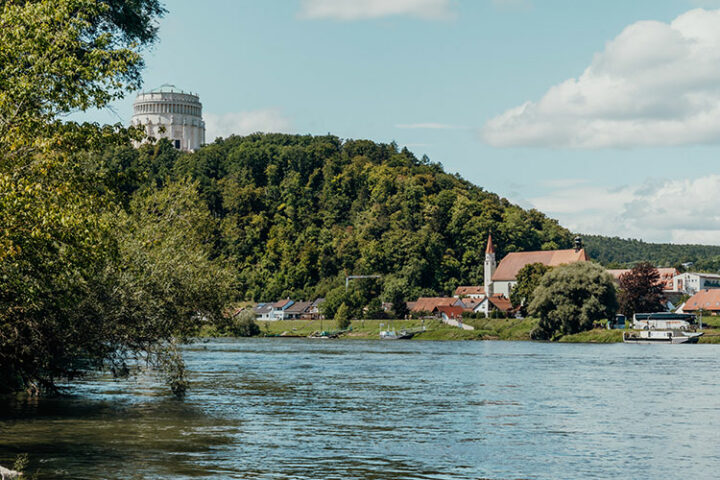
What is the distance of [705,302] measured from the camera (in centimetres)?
13938

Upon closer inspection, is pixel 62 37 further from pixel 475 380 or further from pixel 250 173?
pixel 250 173

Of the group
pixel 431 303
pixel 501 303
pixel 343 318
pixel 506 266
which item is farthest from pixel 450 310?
pixel 506 266

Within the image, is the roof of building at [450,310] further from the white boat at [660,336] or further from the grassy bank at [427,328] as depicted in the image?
the white boat at [660,336]

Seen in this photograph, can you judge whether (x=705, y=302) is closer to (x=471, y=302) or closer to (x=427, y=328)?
(x=471, y=302)

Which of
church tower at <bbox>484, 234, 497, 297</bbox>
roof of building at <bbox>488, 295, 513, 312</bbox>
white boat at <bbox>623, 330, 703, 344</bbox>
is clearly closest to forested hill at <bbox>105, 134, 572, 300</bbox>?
church tower at <bbox>484, 234, 497, 297</bbox>

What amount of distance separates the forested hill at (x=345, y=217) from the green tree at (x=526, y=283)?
2099 cm

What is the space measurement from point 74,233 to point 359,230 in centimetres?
14982

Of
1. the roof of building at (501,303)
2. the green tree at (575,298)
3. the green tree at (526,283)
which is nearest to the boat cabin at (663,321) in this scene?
the green tree at (575,298)

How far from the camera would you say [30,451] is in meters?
19.0

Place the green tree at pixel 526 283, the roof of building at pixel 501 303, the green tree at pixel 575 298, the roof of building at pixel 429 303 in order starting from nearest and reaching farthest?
the green tree at pixel 575 298 < the green tree at pixel 526 283 < the roof of building at pixel 429 303 < the roof of building at pixel 501 303

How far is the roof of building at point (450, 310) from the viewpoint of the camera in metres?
123

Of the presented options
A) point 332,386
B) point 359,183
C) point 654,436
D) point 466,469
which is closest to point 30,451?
point 466,469

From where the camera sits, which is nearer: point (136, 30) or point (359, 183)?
point (136, 30)

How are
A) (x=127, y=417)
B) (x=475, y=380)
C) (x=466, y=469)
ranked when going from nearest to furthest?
(x=466, y=469) < (x=127, y=417) < (x=475, y=380)
